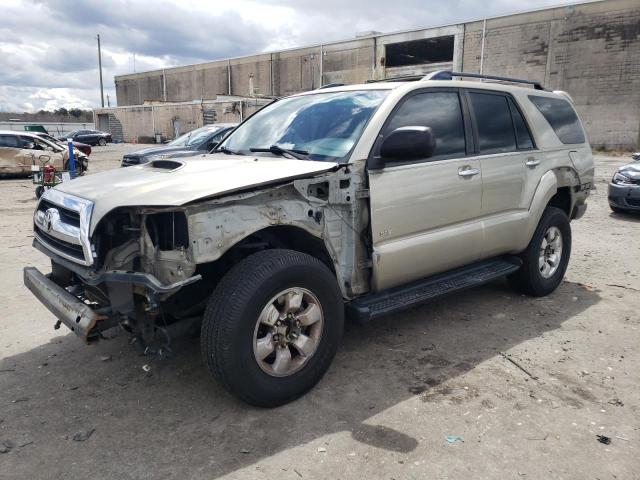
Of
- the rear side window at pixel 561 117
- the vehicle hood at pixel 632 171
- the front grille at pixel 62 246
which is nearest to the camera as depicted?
the front grille at pixel 62 246

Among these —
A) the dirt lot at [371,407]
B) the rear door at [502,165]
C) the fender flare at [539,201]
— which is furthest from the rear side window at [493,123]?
the dirt lot at [371,407]

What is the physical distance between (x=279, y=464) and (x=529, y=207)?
129 inches

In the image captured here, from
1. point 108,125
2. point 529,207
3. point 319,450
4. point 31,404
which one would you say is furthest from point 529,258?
point 108,125

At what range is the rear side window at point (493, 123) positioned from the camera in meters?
4.18

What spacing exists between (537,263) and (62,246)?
160 inches

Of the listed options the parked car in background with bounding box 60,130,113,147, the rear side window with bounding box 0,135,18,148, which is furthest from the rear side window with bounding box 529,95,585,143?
the parked car in background with bounding box 60,130,113,147

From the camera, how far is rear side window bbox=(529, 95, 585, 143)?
4.92 m

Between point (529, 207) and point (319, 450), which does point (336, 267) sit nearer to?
point (319, 450)

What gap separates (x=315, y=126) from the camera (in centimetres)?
373

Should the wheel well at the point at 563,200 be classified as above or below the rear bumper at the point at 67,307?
above

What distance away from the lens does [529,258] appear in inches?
189

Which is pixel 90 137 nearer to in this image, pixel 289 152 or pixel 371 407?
pixel 289 152

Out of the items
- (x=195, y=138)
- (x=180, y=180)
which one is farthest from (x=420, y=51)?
(x=180, y=180)

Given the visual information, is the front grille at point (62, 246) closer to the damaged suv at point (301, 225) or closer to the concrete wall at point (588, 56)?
the damaged suv at point (301, 225)
